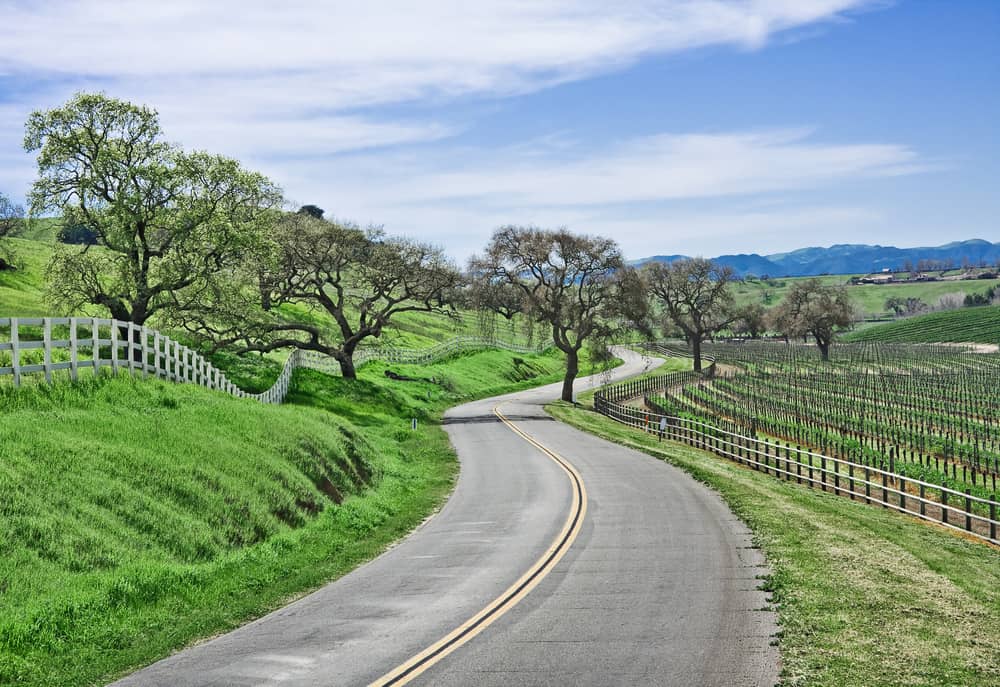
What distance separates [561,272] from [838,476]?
1231 inches

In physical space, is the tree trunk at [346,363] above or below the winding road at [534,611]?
above

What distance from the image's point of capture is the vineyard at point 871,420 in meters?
33.7

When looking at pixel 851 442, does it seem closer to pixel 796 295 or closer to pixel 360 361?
pixel 360 361

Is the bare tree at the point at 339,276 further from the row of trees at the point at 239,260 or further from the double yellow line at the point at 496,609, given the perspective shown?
the double yellow line at the point at 496,609

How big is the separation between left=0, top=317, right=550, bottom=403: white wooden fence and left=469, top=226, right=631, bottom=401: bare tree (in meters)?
14.9

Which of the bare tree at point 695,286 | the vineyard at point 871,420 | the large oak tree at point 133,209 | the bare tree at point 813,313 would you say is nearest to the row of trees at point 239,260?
the large oak tree at point 133,209

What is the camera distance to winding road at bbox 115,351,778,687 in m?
10.6

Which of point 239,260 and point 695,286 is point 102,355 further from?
point 695,286

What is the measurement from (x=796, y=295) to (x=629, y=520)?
361 ft

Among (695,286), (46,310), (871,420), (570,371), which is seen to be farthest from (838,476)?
(695,286)

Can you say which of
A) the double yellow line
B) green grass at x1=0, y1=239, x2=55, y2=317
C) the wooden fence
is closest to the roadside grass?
the wooden fence

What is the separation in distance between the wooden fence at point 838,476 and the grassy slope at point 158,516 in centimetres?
1392

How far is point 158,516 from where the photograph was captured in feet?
52.5

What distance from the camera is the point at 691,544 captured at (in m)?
18.1
